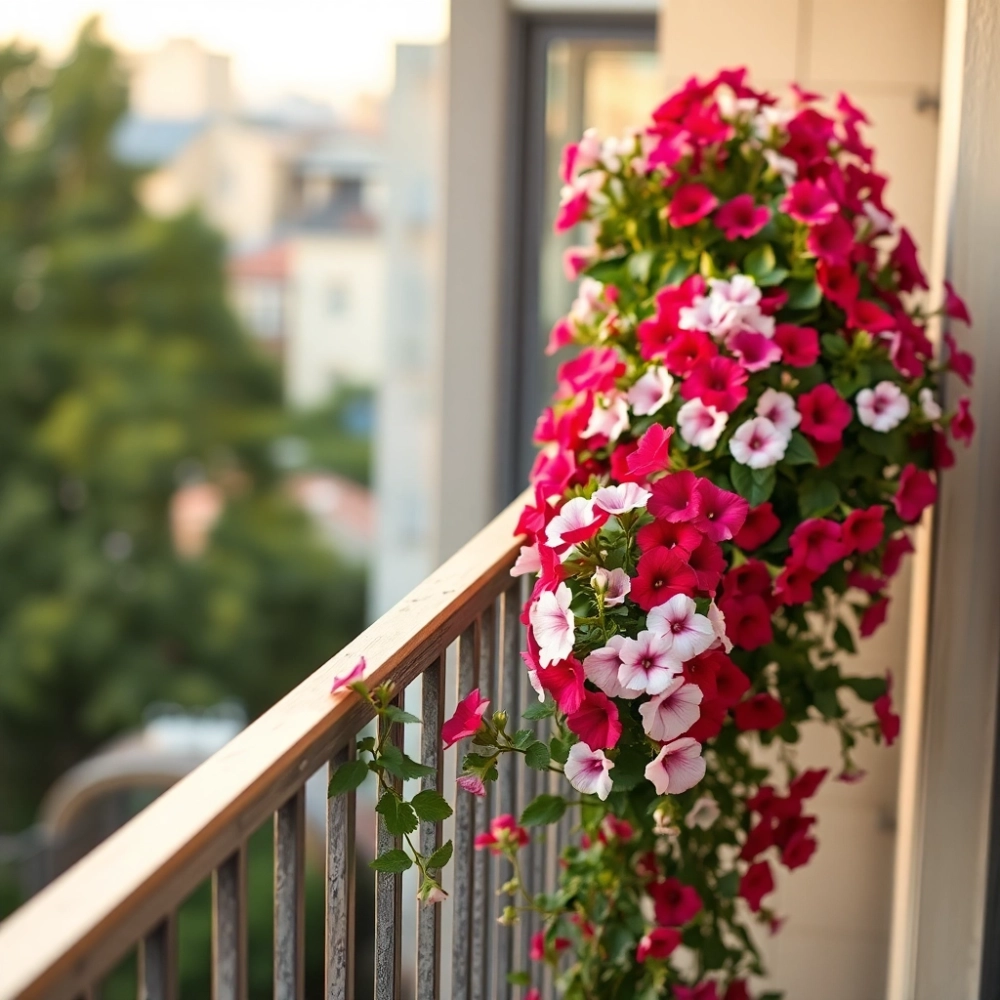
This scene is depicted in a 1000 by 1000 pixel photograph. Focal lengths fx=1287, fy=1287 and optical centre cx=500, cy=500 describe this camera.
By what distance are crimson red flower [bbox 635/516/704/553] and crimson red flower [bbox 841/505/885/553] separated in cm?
39

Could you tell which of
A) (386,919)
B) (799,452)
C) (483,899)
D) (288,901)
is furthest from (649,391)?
(288,901)

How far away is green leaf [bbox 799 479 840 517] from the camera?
157 centimetres

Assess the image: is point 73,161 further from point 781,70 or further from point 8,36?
point 781,70

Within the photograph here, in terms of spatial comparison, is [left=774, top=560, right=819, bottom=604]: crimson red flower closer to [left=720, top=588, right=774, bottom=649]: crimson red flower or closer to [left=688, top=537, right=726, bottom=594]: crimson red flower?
[left=720, top=588, right=774, bottom=649]: crimson red flower

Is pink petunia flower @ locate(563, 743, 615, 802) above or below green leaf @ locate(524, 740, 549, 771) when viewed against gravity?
below

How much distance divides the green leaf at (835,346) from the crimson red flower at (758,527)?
222 mm

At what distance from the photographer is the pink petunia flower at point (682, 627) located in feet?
3.92

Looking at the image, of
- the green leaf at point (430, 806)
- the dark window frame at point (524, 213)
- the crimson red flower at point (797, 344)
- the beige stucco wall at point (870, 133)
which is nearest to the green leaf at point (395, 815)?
the green leaf at point (430, 806)

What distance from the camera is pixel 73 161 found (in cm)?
1499

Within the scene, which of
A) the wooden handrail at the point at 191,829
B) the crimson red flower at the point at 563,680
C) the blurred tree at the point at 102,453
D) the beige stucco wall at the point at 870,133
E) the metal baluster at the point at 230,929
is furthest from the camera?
the blurred tree at the point at 102,453

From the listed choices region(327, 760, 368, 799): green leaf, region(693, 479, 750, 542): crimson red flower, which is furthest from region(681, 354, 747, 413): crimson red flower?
region(327, 760, 368, 799): green leaf

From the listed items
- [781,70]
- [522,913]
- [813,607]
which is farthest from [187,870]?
[781,70]

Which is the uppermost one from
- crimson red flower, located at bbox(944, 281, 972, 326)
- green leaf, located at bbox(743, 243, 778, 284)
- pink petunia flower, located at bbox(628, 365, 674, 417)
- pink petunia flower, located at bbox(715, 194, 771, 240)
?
pink petunia flower, located at bbox(715, 194, 771, 240)

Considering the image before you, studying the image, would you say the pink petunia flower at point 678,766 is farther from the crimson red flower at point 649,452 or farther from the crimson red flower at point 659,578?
the crimson red flower at point 649,452
